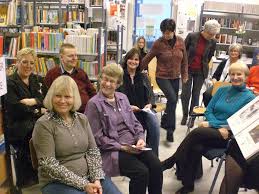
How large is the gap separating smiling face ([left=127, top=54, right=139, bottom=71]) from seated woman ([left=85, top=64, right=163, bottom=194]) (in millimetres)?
566

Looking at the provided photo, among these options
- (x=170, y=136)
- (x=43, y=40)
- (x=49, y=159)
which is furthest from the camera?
(x=43, y=40)

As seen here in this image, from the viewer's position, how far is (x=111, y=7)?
19.7ft

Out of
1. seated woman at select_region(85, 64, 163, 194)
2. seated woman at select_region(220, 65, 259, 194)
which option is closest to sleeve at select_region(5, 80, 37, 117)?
seated woman at select_region(85, 64, 163, 194)

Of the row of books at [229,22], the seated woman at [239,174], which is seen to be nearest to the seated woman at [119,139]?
the seated woman at [239,174]

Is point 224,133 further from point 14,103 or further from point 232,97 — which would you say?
point 14,103

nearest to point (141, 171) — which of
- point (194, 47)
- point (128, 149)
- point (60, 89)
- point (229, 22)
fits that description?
point (128, 149)

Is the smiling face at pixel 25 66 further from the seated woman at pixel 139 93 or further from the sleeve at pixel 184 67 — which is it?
the sleeve at pixel 184 67

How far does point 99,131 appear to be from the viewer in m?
2.27

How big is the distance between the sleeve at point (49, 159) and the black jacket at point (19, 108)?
2.76 ft

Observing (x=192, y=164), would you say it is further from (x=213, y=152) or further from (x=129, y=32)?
(x=129, y=32)

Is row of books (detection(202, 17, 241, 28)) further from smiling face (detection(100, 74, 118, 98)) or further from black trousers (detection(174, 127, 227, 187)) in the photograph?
smiling face (detection(100, 74, 118, 98))

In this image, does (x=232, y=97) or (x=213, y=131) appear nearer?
(x=213, y=131)

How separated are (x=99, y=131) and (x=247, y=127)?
1050mm

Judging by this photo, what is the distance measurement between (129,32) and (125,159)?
597 centimetres
